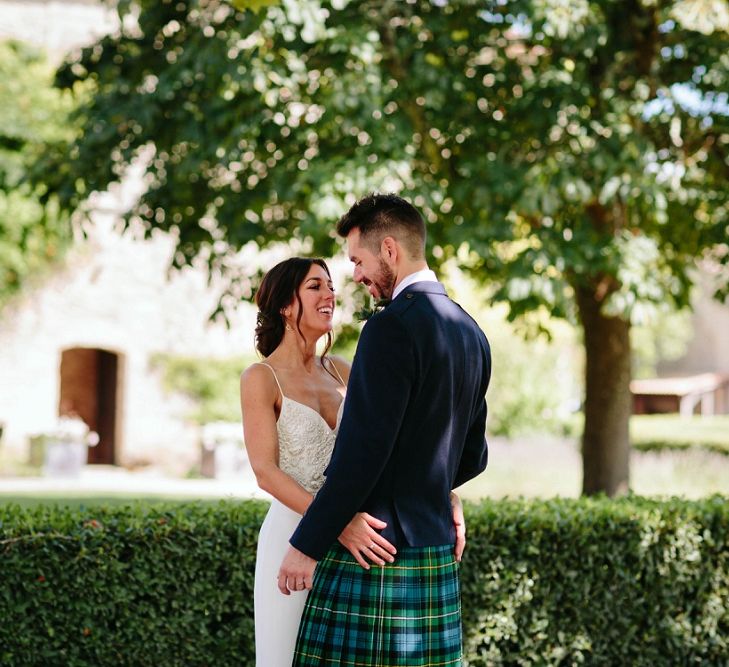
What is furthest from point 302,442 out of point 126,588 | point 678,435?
point 678,435

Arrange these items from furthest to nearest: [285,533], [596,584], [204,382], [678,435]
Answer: [204,382] < [678,435] < [596,584] < [285,533]

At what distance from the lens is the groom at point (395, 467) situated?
275cm

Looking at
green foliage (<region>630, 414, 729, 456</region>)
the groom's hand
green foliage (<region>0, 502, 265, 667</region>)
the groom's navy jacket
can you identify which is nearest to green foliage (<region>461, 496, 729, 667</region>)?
green foliage (<region>0, 502, 265, 667</region>)

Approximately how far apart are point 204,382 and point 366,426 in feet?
53.8

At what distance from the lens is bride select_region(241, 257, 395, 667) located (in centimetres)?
324

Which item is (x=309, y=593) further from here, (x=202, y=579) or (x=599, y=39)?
(x=599, y=39)

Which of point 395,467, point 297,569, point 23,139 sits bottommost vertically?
point 297,569

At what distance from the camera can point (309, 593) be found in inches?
121

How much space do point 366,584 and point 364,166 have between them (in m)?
4.20

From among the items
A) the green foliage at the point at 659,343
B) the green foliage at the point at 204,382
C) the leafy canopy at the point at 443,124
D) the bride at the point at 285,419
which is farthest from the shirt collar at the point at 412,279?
the green foliage at the point at 659,343

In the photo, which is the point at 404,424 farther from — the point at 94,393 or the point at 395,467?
the point at 94,393

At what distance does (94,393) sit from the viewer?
20.6 metres

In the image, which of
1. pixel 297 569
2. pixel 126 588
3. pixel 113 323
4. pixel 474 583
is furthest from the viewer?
pixel 113 323

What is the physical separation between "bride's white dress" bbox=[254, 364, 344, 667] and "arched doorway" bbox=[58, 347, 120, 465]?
16.8 meters
